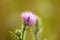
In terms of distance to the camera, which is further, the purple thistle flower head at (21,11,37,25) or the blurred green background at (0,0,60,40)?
the blurred green background at (0,0,60,40)

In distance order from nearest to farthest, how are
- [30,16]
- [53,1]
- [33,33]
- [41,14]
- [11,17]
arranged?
[30,16] → [33,33] → [11,17] → [41,14] → [53,1]

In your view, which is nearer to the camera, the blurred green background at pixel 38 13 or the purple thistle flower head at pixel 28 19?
the purple thistle flower head at pixel 28 19

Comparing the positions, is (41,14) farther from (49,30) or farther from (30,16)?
(30,16)

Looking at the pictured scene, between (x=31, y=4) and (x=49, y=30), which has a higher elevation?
(x=31, y=4)

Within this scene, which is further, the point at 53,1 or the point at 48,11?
the point at 53,1

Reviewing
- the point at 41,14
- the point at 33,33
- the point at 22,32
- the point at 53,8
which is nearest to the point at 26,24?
the point at 22,32

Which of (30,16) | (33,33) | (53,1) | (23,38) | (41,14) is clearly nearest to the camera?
(23,38)

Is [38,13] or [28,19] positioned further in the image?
[38,13]
